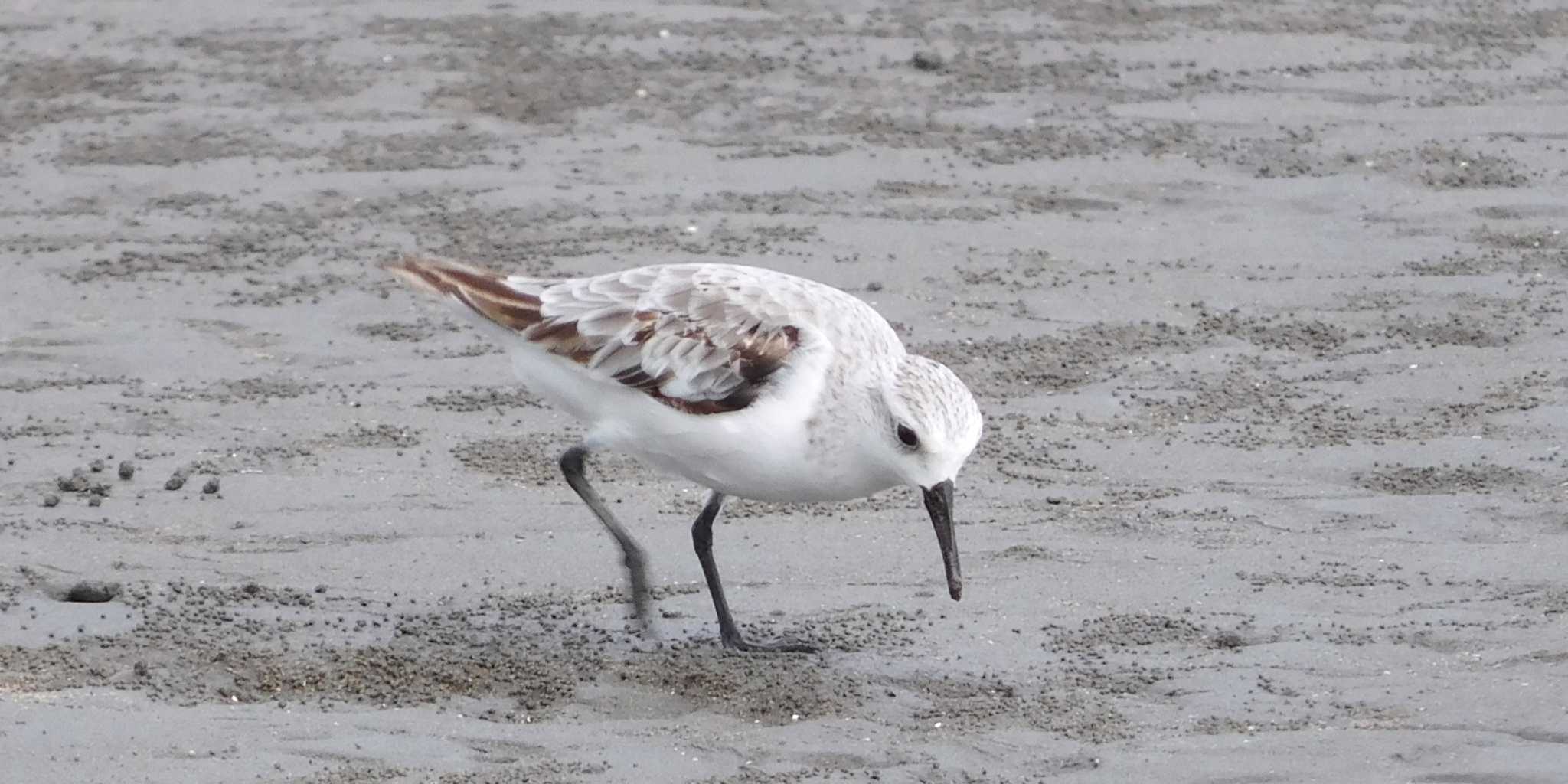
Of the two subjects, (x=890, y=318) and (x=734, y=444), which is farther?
(x=890, y=318)

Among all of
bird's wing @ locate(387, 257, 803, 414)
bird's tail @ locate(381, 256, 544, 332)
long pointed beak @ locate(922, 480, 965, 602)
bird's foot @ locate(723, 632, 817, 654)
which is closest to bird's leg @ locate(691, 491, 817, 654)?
bird's foot @ locate(723, 632, 817, 654)

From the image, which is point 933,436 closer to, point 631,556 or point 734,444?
point 734,444

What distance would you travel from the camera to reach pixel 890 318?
1002 cm

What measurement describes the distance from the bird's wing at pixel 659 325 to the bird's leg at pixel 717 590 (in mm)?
Result: 510

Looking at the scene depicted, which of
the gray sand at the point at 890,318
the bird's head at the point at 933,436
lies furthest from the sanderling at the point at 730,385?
the gray sand at the point at 890,318

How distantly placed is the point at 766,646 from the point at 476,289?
162cm

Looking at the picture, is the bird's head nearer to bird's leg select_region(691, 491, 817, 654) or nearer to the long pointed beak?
the long pointed beak

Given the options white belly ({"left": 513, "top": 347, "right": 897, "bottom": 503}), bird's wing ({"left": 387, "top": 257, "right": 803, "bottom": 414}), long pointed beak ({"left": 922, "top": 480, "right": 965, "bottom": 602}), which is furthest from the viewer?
bird's wing ({"left": 387, "top": 257, "right": 803, "bottom": 414})

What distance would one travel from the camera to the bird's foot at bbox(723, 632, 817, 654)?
274 inches

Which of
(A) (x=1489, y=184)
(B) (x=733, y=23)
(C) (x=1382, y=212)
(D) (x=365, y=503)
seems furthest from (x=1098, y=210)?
(D) (x=365, y=503)

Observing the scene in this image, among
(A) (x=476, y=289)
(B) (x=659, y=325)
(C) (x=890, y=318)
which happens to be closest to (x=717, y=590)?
(B) (x=659, y=325)

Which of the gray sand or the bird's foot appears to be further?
the bird's foot

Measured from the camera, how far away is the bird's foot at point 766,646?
6.95m

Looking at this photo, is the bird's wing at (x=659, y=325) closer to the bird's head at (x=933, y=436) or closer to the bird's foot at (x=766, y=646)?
the bird's head at (x=933, y=436)
